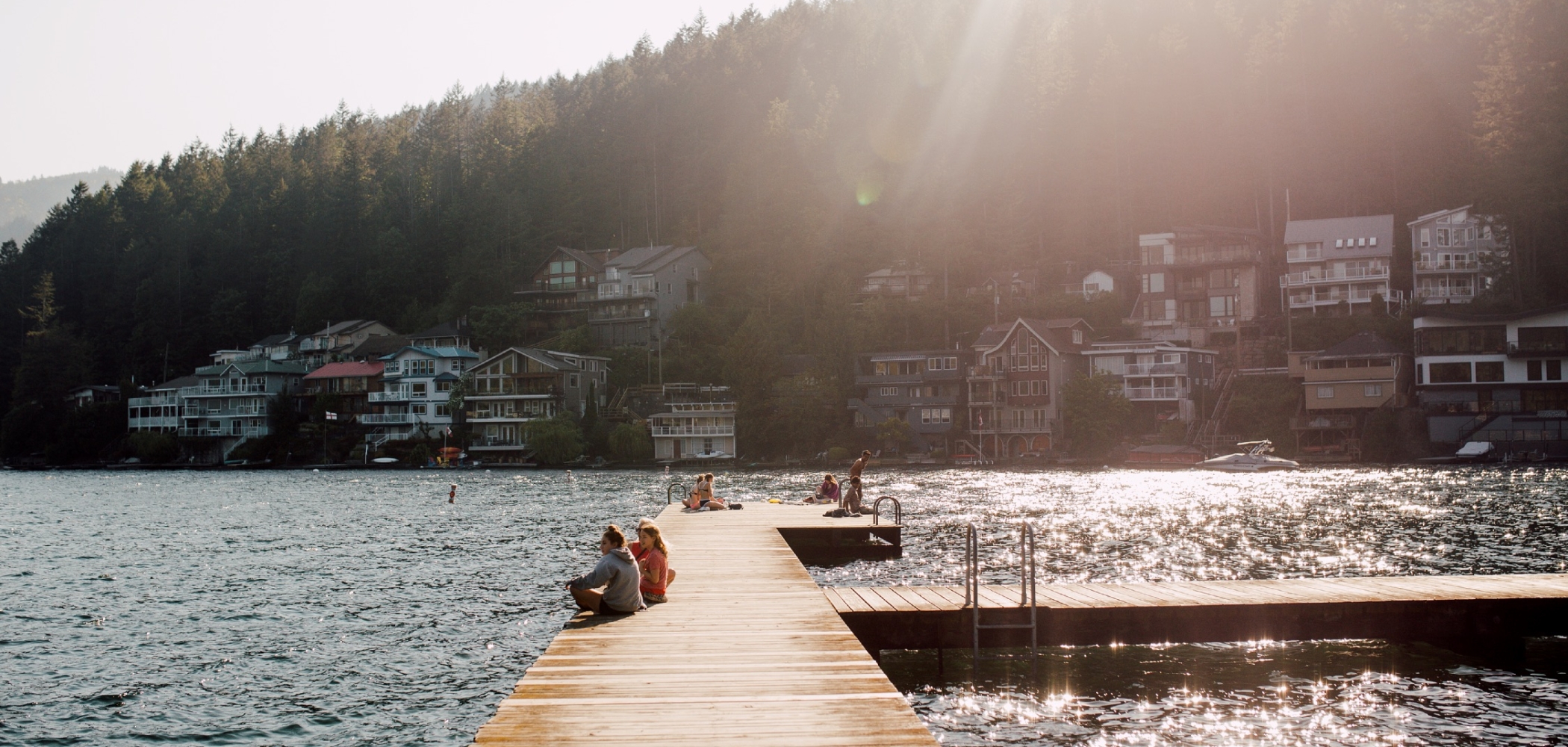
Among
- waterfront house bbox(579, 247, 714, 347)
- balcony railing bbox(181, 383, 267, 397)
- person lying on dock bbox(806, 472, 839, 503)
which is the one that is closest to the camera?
person lying on dock bbox(806, 472, 839, 503)

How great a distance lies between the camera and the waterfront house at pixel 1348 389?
76750 mm

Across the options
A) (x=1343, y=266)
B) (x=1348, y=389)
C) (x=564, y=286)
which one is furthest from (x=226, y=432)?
(x=1343, y=266)

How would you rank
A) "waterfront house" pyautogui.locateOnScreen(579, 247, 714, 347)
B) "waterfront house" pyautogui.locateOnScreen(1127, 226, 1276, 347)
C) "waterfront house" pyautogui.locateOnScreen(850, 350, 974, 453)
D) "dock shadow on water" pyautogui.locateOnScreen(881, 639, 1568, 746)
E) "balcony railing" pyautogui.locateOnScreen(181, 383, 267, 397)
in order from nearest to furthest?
"dock shadow on water" pyautogui.locateOnScreen(881, 639, 1568, 746)
"waterfront house" pyautogui.locateOnScreen(850, 350, 974, 453)
"waterfront house" pyautogui.locateOnScreen(1127, 226, 1276, 347)
"waterfront house" pyautogui.locateOnScreen(579, 247, 714, 347)
"balcony railing" pyautogui.locateOnScreen(181, 383, 267, 397)

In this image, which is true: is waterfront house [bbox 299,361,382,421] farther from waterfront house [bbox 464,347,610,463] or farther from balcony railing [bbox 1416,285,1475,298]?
balcony railing [bbox 1416,285,1475,298]

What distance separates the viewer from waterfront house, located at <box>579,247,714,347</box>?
108 m

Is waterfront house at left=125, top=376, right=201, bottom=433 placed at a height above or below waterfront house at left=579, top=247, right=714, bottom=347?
below

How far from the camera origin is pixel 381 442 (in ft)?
347

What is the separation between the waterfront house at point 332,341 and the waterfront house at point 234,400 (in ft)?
11.2

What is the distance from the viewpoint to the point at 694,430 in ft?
304

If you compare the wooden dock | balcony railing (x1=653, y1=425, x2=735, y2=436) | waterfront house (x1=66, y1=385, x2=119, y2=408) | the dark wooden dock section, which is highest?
waterfront house (x1=66, y1=385, x2=119, y2=408)

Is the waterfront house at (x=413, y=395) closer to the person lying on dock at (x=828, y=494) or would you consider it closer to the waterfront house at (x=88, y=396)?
the waterfront house at (x=88, y=396)

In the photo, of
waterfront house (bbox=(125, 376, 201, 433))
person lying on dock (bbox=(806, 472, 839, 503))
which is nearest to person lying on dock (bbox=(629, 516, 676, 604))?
person lying on dock (bbox=(806, 472, 839, 503))

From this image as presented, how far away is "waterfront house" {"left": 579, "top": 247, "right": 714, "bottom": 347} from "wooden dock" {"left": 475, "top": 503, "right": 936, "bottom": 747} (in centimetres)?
9207

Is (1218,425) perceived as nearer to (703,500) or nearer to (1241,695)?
(703,500)
